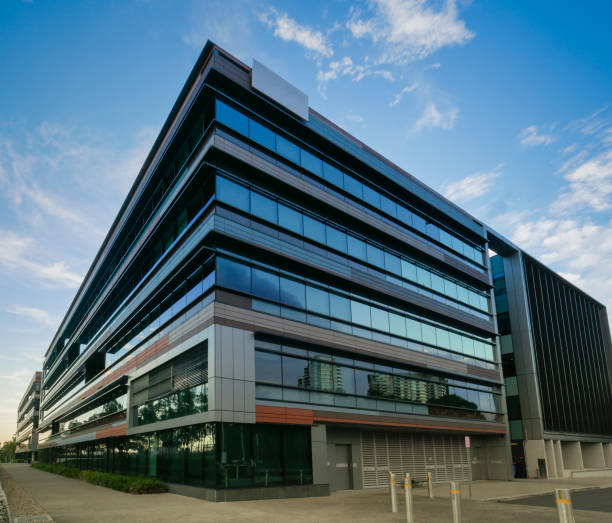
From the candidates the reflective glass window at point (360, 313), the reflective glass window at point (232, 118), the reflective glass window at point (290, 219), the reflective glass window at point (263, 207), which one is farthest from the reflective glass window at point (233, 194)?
the reflective glass window at point (360, 313)

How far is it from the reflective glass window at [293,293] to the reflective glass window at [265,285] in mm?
378

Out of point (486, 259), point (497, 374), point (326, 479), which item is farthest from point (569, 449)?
point (326, 479)

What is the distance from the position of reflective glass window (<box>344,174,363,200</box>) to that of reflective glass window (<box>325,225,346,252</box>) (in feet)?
9.55

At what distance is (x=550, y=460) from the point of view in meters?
40.2

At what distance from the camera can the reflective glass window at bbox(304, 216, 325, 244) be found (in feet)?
90.8

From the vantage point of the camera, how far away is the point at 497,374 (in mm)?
39875

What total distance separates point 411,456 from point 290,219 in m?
16.4

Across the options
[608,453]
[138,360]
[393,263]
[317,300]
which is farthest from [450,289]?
[608,453]

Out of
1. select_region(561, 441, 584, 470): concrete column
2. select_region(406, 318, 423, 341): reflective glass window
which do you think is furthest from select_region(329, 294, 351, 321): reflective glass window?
select_region(561, 441, 584, 470): concrete column

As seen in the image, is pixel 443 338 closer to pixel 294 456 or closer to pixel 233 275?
pixel 294 456

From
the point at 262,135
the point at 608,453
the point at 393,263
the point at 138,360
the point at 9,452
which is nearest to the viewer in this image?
the point at 262,135

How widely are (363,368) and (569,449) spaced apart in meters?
27.6

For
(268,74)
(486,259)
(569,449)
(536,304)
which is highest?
(268,74)

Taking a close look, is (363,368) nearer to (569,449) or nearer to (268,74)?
(268,74)
